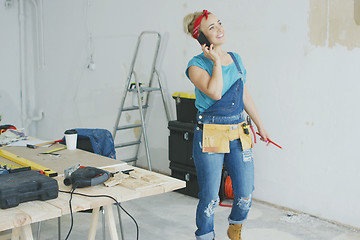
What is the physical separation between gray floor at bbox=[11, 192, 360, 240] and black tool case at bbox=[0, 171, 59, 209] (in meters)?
1.51

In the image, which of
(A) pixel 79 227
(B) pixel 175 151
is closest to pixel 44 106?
(B) pixel 175 151

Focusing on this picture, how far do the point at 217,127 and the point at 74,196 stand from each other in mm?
997

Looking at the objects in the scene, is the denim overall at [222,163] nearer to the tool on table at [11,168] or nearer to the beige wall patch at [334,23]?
the tool on table at [11,168]

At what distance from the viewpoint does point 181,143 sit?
4.32 metres

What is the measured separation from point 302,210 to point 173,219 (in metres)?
1.04

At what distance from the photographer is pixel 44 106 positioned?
6.77m

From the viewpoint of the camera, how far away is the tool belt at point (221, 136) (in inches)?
103

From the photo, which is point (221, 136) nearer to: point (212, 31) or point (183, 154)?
point (212, 31)

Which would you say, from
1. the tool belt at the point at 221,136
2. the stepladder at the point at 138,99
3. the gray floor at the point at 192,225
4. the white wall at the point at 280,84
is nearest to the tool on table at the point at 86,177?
the tool belt at the point at 221,136

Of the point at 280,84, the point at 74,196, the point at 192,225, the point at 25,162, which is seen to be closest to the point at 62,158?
the point at 25,162

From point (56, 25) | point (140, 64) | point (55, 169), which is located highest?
point (56, 25)

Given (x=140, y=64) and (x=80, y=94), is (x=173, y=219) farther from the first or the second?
(x=80, y=94)

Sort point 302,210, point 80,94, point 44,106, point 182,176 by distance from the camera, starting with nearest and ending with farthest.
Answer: point 302,210 < point 182,176 < point 80,94 < point 44,106

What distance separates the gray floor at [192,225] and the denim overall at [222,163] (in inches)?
26.6
